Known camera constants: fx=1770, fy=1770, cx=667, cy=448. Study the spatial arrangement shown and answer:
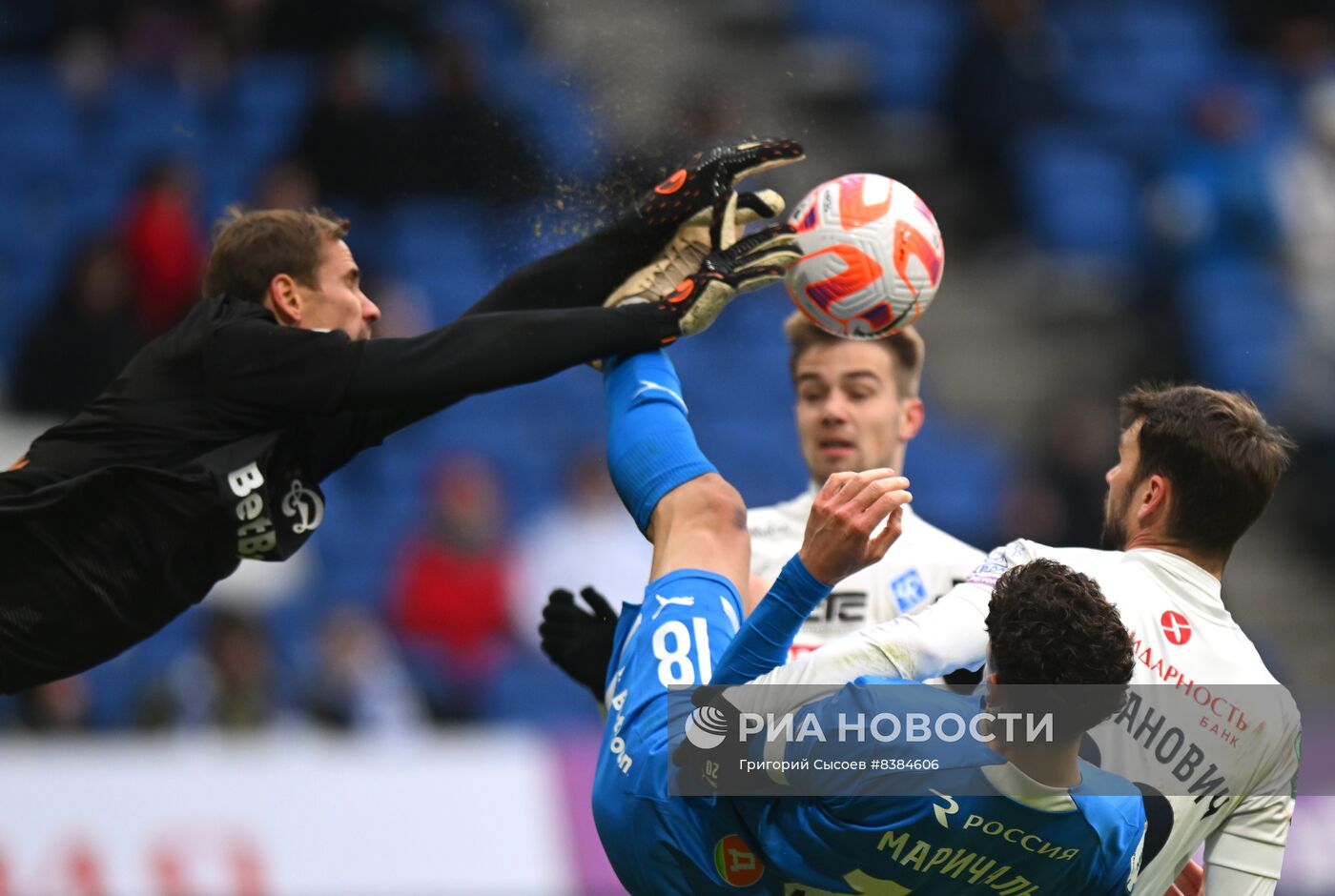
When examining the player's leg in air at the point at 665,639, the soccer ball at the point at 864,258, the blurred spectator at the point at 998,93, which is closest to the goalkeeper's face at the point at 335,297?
the player's leg in air at the point at 665,639

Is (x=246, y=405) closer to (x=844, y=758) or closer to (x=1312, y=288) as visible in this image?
(x=844, y=758)

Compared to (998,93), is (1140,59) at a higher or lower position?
higher

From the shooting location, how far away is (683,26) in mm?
12945

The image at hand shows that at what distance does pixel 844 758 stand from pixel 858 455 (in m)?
1.84

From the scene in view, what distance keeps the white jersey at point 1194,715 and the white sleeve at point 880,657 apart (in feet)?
0.06

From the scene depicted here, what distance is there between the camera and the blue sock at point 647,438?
454 centimetres

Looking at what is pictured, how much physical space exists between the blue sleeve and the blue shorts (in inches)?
6.9

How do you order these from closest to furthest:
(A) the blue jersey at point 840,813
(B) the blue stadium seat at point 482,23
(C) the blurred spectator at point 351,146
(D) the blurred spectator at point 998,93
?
(A) the blue jersey at point 840,813 → (C) the blurred spectator at point 351,146 → (B) the blue stadium seat at point 482,23 → (D) the blurred spectator at point 998,93

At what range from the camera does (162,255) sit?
9.97 meters

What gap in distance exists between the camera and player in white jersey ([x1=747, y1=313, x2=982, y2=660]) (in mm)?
5367

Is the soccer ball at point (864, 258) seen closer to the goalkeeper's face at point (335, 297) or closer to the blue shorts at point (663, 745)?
the blue shorts at point (663, 745)

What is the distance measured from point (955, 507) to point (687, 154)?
5.16m

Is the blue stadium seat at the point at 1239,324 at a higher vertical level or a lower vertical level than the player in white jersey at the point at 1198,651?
higher

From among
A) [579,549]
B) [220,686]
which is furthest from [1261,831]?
[579,549]
